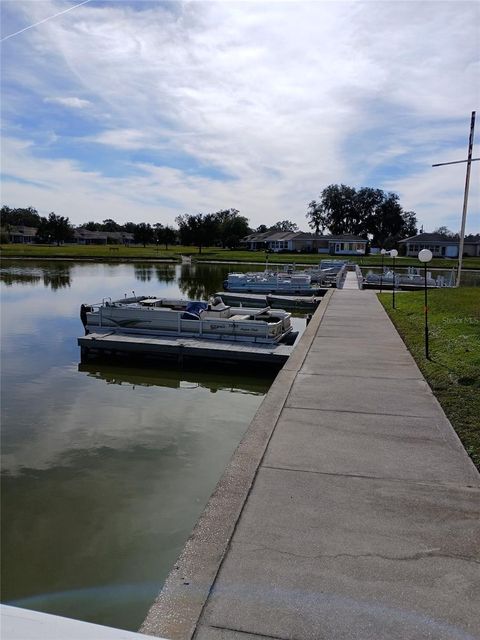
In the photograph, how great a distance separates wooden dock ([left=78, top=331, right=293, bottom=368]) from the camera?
13562 mm

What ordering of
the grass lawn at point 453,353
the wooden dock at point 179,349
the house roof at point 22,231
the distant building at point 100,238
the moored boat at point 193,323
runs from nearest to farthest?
the grass lawn at point 453,353 → the wooden dock at point 179,349 → the moored boat at point 193,323 → the house roof at point 22,231 → the distant building at point 100,238

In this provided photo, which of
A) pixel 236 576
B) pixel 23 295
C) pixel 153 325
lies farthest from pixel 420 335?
pixel 23 295

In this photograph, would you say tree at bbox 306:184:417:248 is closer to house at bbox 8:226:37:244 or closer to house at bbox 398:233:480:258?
house at bbox 398:233:480:258

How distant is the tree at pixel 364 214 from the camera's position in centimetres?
10806

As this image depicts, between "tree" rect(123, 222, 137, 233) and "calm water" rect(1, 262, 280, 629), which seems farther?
"tree" rect(123, 222, 137, 233)

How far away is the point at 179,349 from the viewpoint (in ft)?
46.1

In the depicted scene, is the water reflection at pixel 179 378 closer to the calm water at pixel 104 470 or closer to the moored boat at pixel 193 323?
the calm water at pixel 104 470

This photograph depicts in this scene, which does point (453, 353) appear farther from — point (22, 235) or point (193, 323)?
point (22, 235)

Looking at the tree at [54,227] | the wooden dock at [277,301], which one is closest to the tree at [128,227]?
the tree at [54,227]

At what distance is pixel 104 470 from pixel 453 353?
25.2 ft

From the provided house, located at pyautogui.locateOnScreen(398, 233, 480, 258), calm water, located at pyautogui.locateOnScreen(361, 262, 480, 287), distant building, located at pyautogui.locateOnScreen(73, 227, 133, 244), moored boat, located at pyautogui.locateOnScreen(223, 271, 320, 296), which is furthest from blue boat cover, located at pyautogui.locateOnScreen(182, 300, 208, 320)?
distant building, located at pyautogui.locateOnScreen(73, 227, 133, 244)

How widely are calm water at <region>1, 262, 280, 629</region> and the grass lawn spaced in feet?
11.5

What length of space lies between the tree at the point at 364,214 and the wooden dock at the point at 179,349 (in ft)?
323

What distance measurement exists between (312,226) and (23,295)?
89.6 m
